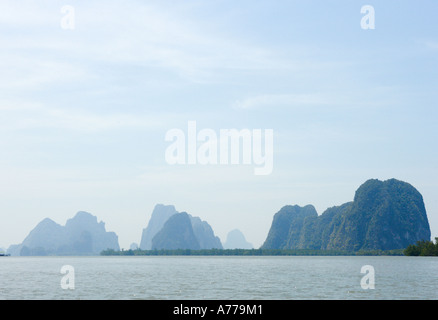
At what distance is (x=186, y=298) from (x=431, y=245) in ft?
504

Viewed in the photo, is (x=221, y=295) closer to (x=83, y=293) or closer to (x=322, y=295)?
(x=322, y=295)

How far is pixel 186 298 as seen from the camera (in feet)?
137

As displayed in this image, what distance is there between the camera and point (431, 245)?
174 metres
